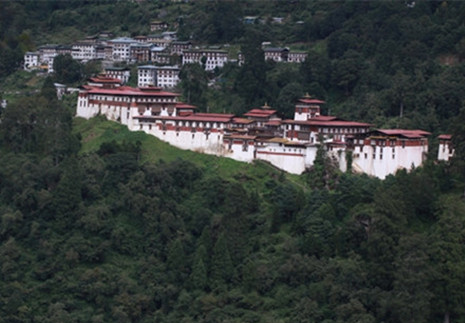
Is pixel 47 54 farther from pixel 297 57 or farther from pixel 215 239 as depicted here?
pixel 215 239

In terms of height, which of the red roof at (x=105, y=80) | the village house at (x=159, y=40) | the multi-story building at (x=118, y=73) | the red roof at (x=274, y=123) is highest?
the village house at (x=159, y=40)

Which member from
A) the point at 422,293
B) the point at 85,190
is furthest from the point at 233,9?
the point at 422,293

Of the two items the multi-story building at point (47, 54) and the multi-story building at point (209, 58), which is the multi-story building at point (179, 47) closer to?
the multi-story building at point (209, 58)

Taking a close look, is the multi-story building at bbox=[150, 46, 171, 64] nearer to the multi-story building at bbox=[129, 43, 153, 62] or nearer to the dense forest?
the multi-story building at bbox=[129, 43, 153, 62]

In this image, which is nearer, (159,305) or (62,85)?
(159,305)

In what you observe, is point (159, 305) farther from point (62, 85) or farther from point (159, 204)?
point (62, 85)

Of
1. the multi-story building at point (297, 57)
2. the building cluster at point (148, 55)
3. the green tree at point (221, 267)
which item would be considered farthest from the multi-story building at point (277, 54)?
the green tree at point (221, 267)
